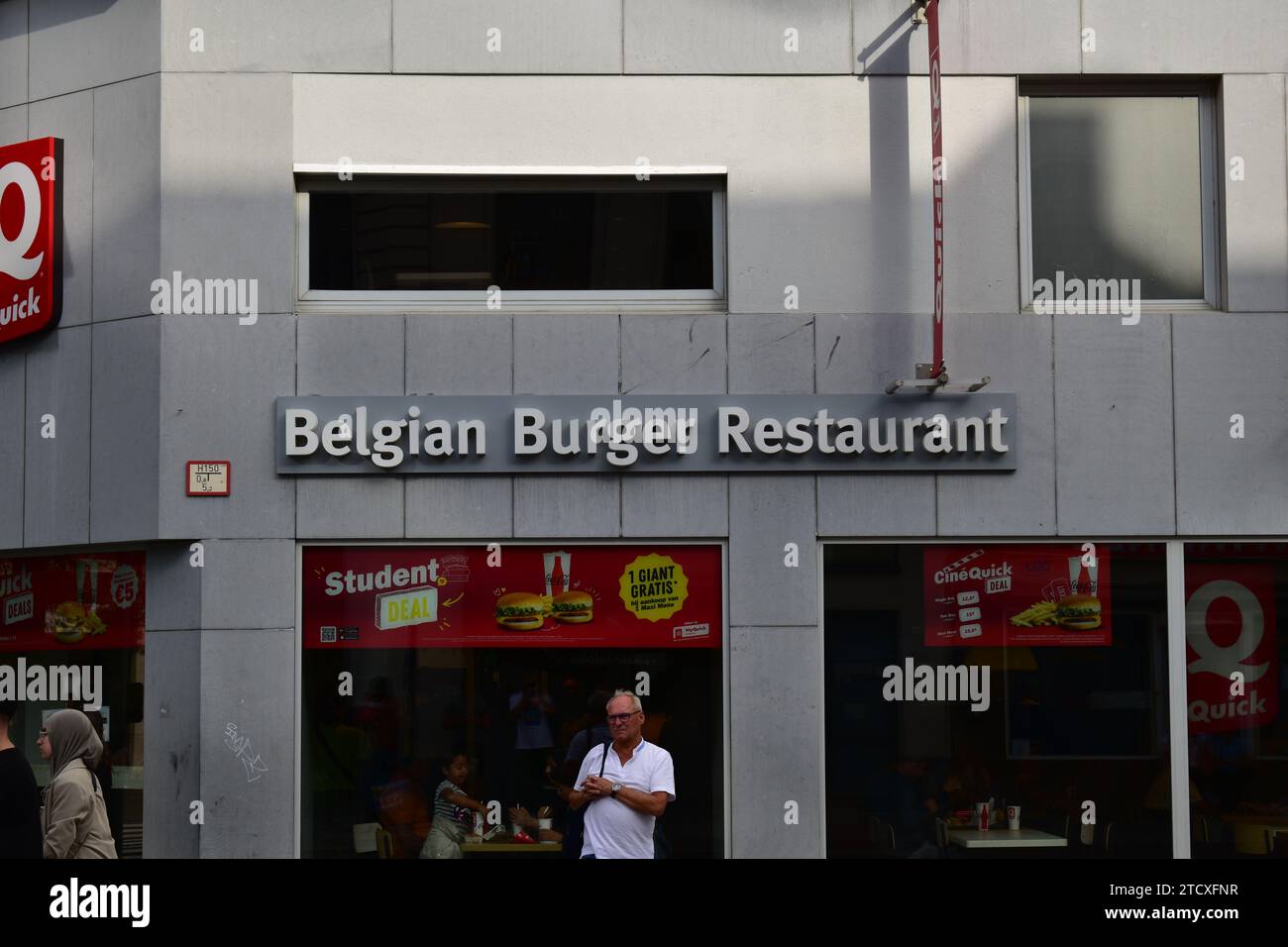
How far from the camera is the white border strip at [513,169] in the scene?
382 inches

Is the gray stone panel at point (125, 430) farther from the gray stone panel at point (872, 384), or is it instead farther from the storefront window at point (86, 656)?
the gray stone panel at point (872, 384)

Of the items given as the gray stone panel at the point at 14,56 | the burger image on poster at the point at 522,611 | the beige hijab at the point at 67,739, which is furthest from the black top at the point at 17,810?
the gray stone panel at the point at 14,56

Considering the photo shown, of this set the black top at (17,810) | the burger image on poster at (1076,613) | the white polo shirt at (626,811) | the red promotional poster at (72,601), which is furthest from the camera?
the red promotional poster at (72,601)

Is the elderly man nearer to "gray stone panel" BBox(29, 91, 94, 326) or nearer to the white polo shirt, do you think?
the white polo shirt

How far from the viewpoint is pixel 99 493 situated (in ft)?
31.6

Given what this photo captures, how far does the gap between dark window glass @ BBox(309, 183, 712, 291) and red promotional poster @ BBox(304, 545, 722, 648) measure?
1837mm

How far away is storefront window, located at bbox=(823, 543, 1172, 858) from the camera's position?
31.2 ft

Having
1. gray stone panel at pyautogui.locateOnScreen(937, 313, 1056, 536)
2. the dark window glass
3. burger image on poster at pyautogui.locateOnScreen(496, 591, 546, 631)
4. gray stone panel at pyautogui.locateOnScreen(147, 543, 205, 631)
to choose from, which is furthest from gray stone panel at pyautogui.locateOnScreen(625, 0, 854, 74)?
gray stone panel at pyautogui.locateOnScreen(147, 543, 205, 631)

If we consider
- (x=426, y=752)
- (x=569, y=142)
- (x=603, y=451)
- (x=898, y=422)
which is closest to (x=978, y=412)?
(x=898, y=422)

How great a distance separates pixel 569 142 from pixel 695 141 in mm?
860

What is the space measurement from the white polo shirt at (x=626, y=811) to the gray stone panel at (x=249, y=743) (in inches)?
96.8
